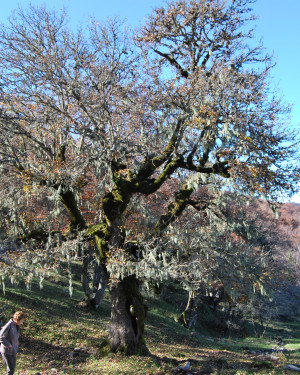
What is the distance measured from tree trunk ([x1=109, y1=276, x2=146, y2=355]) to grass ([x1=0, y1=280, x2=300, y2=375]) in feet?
1.28

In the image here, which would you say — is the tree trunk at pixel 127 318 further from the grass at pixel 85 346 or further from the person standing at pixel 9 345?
the person standing at pixel 9 345

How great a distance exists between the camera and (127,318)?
A: 1009 centimetres

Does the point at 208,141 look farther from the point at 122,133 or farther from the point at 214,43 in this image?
the point at 214,43

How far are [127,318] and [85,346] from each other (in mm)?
2819

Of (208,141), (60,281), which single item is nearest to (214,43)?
(208,141)

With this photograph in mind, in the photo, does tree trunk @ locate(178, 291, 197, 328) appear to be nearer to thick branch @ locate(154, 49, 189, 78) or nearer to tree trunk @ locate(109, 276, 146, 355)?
tree trunk @ locate(109, 276, 146, 355)

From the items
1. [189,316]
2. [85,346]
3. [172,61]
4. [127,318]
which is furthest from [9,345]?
[189,316]

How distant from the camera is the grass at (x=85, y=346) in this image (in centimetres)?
891

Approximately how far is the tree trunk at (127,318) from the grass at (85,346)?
0.39 meters

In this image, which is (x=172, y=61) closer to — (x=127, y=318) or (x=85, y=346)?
(x=127, y=318)

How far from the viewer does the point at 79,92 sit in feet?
34.7

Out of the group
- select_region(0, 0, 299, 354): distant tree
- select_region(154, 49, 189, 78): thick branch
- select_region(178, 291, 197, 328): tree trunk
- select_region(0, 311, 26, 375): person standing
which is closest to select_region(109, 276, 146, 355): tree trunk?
select_region(0, 0, 299, 354): distant tree

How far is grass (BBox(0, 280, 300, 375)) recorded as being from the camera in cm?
891

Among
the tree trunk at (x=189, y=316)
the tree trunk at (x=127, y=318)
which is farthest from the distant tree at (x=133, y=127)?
the tree trunk at (x=189, y=316)
